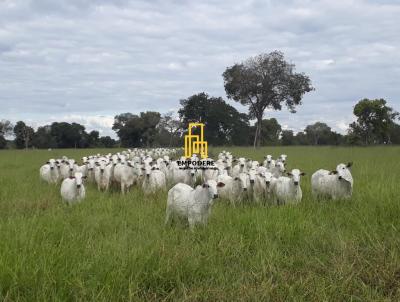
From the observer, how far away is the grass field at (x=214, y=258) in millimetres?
4445

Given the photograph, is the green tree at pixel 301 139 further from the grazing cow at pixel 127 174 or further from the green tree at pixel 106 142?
the grazing cow at pixel 127 174

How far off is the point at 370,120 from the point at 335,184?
158 ft

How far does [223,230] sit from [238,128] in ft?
186

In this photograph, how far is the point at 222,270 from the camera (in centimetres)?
520

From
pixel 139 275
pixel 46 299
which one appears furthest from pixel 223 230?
pixel 46 299

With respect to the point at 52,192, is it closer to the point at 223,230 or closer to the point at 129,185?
the point at 129,185

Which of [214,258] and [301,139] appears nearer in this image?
[214,258]

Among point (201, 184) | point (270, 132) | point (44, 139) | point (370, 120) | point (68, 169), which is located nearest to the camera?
point (201, 184)

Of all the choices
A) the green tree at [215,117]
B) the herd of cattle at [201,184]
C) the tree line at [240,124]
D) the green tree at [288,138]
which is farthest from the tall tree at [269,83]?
the green tree at [288,138]

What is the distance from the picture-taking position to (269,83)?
44.2 meters

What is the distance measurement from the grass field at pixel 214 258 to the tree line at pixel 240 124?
3783 centimetres

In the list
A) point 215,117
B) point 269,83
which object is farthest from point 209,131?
point 269,83

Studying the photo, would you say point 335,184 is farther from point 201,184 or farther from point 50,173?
point 50,173

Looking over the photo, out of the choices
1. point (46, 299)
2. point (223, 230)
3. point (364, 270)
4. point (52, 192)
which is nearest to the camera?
point (46, 299)
